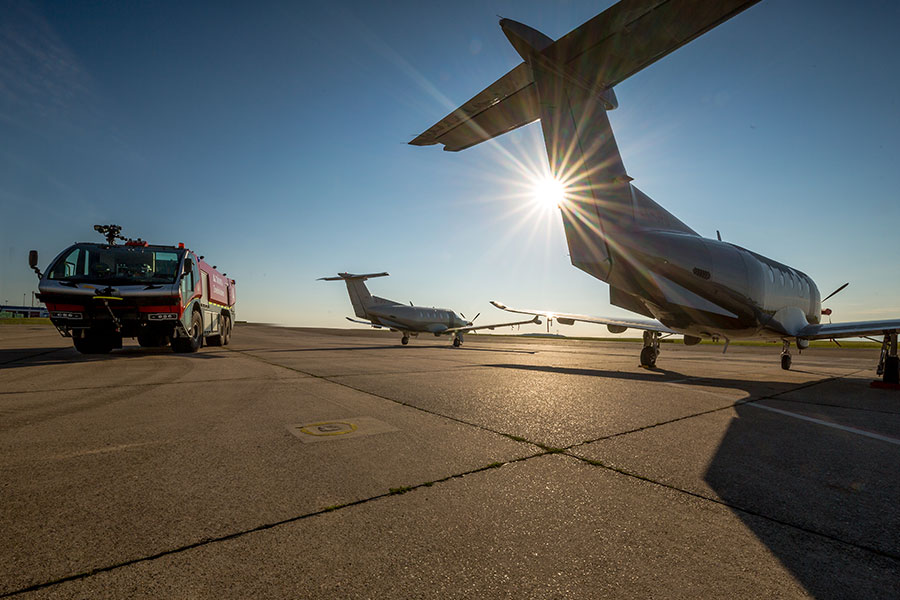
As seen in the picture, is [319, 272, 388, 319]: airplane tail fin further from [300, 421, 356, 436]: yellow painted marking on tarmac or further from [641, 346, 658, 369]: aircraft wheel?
[300, 421, 356, 436]: yellow painted marking on tarmac

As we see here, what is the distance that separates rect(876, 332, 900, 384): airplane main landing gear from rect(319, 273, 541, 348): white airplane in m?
19.9

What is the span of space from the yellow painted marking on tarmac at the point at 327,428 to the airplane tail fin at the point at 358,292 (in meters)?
26.7

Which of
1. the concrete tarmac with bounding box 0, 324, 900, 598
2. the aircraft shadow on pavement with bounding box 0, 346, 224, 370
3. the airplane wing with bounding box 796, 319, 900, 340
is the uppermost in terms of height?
the airplane wing with bounding box 796, 319, 900, 340

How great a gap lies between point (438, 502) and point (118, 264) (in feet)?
46.9

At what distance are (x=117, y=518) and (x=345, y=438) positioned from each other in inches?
70.4

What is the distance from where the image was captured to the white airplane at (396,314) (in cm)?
2997

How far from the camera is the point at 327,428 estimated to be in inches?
163

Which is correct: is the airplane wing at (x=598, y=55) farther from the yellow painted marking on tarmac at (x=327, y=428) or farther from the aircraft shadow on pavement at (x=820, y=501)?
the yellow painted marking on tarmac at (x=327, y=428)

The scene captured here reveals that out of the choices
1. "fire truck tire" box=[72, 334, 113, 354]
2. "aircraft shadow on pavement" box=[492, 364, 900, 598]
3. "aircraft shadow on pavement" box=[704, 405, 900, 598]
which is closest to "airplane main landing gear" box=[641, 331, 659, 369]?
"aircraft shadow on pavement" box=[492, 364, 900, 598]

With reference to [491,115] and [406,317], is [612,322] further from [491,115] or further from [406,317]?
[406,317]

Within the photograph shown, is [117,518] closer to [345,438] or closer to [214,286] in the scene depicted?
[345,438]

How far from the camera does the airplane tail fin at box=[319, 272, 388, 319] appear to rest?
3081 cm

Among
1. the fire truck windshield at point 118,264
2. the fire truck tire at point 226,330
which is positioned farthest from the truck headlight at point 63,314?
the fire truck tire at point 226,330

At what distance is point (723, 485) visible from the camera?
2838mm
